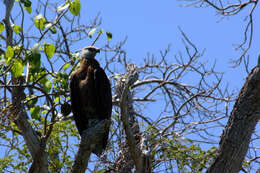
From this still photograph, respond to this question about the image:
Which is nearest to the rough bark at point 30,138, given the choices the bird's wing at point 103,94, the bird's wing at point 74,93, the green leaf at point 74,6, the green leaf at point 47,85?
the green leaf at point 47,85

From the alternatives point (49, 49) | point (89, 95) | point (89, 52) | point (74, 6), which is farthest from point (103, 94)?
point (74, 6)

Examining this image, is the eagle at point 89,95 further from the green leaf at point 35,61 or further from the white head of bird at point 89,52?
the green leaf at point 35,61

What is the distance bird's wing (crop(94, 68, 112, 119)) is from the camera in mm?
5141

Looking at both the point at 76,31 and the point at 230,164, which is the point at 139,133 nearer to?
the point at 230,164

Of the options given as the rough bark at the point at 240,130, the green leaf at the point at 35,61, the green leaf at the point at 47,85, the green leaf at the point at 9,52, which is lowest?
the rough bark at the point at 240,130

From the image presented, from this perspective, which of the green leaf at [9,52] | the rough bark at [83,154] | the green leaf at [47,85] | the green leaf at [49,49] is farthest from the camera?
the green leaf at [47,85]

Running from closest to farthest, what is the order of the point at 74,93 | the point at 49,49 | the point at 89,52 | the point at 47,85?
the point at 49,49
the point at 47,85
the point at 74,93
the point at 89,52

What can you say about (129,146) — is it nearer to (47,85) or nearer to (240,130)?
(240,130)

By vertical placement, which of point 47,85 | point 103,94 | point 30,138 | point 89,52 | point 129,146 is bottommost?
point 129,146

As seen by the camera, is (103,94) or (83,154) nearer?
(83,154)

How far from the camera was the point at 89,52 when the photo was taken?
594 centimetres

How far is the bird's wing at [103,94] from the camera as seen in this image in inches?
202

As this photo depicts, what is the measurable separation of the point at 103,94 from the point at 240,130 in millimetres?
2326

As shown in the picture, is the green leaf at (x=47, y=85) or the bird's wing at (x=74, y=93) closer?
the green leaf at (x=47, y=85)
